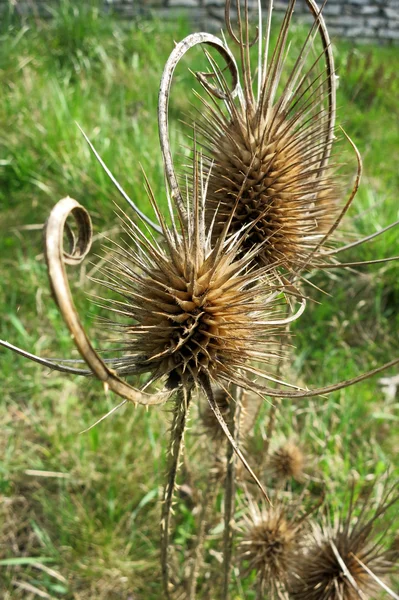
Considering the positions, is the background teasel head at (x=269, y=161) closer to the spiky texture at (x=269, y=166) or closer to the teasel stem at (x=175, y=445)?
the spiky texture at (x=269, y=166)

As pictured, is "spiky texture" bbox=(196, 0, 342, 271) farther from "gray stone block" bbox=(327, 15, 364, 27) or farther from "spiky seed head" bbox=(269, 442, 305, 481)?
"gray stone block" bbox=(327, 15, 364, 27)

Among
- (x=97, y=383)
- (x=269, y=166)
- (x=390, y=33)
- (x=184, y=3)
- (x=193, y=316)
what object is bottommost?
(x=97, y=383)

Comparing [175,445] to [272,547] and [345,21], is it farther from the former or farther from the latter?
[345,21]

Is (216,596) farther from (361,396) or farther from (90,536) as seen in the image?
(361,396)

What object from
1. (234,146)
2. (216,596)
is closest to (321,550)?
(216,596)

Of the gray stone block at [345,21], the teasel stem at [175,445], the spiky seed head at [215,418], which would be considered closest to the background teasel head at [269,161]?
the teasel stem at [175,445]

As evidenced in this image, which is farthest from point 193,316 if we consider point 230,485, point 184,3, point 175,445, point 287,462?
point 184,3
